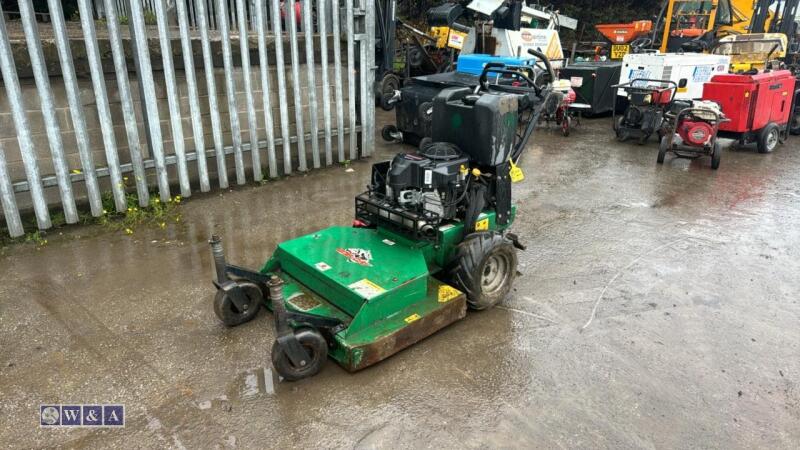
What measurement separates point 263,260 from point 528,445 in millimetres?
2861

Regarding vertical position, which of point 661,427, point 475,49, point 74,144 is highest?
point 475,49

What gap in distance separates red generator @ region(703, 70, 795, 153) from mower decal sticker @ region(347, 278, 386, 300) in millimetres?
7355

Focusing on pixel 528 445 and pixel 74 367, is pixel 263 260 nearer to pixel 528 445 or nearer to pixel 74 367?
pixel 74 367

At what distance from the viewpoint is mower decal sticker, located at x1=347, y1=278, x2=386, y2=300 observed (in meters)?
3.19

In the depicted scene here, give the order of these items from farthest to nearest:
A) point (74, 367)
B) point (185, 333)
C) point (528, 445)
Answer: point (185, 333)
point (74, 367)
point (528, 445)

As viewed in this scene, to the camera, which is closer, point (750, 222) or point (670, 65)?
point (750, 222)

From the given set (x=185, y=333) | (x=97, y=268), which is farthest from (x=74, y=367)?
(x=97, y=268)

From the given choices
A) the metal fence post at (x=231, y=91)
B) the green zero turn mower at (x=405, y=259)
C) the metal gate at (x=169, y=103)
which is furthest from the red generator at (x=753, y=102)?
the metal fence post at (x=231, y=91)

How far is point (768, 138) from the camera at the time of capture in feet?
28.6

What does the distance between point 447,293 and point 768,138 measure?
7.69m

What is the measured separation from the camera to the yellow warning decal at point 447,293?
3611 mm

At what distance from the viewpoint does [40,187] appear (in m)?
5.14

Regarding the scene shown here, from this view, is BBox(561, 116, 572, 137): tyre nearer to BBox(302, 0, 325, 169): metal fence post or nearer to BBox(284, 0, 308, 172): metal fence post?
BBox(302, 0, 325, 169): metal fence post

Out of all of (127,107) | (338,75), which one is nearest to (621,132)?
(338,75)
